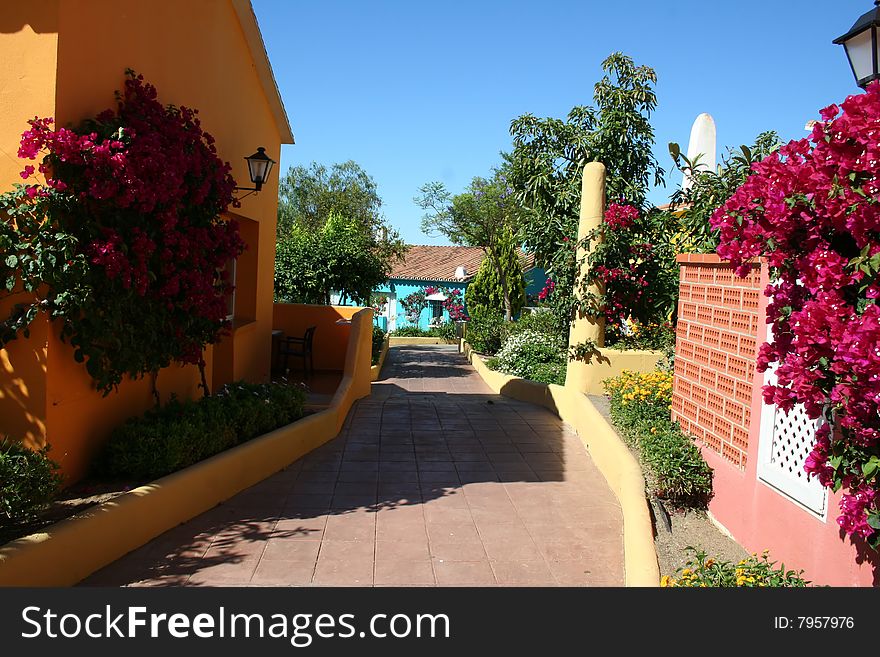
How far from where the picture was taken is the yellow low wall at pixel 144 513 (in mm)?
4141

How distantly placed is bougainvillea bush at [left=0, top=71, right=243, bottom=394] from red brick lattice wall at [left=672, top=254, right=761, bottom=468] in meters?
4.38

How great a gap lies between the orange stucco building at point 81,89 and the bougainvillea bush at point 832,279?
4.45 m

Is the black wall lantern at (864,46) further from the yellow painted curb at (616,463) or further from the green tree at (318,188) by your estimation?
the green tree at (318,188)

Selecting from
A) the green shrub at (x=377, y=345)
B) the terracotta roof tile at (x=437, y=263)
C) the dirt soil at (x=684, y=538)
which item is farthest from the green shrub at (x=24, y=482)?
the terracotta roof tile at (x=437, y=263)

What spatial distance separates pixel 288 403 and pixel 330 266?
8540mm

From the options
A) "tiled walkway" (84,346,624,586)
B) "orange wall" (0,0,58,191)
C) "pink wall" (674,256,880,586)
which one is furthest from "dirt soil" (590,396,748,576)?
"orange wall" (0,0,58,191)

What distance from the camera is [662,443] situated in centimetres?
657

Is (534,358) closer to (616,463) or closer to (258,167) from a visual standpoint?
(258,167)

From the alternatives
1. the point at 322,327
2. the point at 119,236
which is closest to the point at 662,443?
the point at 119,236

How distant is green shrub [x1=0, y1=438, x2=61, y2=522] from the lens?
4223mm

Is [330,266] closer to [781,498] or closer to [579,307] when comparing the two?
[579,307]

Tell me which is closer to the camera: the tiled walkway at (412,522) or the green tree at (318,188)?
the tiled walkway at (412,522)

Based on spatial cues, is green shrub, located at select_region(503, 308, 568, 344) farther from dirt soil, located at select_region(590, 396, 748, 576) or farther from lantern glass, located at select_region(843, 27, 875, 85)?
lantern glass, located at select_region(843, 27, 875, 85)

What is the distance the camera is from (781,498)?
→ 4.84 m
